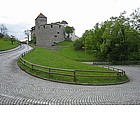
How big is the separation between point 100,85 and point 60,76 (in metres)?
1.24

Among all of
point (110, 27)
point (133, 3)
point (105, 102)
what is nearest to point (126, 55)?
point (110, 27)

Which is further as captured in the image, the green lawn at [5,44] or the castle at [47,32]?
the green lawn at [5,44]

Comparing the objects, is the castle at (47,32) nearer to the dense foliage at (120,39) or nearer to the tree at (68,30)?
the tree at (68,30)

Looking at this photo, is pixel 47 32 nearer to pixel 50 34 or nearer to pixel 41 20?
pixel 50 34

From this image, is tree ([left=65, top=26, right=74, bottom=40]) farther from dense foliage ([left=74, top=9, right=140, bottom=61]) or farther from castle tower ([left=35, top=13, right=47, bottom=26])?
dense foliage ([left=74, top=9, right=140, bottom=61])

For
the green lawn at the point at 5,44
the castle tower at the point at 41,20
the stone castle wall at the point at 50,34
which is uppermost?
the castle tower at the point at 41,20

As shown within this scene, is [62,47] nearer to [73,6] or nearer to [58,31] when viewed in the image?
[58,31]

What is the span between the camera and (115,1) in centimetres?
435

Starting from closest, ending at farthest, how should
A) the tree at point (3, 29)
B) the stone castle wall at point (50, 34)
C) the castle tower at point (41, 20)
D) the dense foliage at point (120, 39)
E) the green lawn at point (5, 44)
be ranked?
the castle tower at point (41, 20), the stone castle wall at point (50, 34), the tree at point (3, 29), the green lawn at point (5, 44), the dense foliage at point (120, 39)

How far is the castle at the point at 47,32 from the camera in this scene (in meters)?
4.44

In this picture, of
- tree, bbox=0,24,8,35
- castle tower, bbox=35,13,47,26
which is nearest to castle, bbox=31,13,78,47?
castle tower, bbox=35,13,47,26

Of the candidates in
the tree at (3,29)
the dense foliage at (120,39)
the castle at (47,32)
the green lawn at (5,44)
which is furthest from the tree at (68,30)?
the dense foliage at (120,39)

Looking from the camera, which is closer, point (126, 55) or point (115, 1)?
point (115, 1)

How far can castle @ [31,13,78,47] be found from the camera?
444cm
